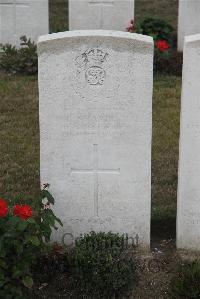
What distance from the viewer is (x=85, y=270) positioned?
4.88 m

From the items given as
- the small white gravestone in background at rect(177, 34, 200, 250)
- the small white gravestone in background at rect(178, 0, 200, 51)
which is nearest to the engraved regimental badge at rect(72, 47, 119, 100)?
the small white gravestone in background at rect(177, 34, 200, 250)

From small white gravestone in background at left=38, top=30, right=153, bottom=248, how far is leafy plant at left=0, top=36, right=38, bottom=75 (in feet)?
16.8

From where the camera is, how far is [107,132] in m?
5.13

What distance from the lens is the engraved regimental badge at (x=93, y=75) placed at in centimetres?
498

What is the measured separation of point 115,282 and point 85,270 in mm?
217

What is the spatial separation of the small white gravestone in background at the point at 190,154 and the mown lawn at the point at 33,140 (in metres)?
0.57

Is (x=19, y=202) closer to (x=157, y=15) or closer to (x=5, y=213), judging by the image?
(x=5, y=213)

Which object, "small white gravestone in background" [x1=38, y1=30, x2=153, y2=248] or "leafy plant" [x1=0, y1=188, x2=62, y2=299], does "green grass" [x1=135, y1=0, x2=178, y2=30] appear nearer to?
"small white gravestone in background" [x1=38, y1=30, x2=153, y2=248]

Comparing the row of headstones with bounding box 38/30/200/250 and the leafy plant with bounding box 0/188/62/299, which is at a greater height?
the row of headstones with bounding box 38/30/200/250

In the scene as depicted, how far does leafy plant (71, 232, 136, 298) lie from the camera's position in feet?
15.8

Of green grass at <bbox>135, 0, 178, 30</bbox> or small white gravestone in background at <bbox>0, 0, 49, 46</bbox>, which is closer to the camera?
small white gravestone in background at <bbox>0, 0, 49, 46</bbox>

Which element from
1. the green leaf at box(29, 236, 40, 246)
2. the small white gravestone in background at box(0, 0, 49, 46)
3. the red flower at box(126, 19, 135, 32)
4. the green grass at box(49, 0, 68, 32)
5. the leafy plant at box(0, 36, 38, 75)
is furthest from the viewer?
the green grass at box(49, 0, 68, 32)

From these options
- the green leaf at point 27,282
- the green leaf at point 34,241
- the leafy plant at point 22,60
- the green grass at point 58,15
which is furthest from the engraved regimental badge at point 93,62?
the green grass at point 58,15

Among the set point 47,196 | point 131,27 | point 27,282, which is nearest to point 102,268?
point 27,282
